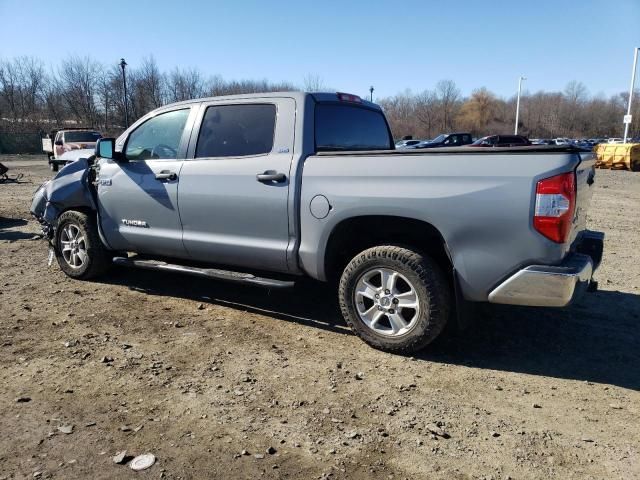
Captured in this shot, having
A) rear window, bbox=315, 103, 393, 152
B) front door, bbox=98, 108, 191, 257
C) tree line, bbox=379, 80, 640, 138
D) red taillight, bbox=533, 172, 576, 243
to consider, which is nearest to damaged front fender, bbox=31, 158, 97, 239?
front door, bbox=98, 108, 191, 257

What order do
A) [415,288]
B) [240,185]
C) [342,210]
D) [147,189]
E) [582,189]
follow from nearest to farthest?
1. [582,189]
2. [415,288]
3. [342,210]
4. [240,185]
5. [147,189]

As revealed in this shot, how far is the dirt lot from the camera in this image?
267 centimetres

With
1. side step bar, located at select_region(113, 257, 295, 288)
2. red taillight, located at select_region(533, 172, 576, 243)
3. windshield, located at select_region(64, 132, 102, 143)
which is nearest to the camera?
red taillight, located at select_region(533, 172, 576, 243)

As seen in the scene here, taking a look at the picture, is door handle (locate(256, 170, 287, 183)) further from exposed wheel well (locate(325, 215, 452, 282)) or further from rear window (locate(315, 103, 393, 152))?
exposed wheel well (locate(325, 215, 452, 282))

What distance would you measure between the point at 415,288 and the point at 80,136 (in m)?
24.3

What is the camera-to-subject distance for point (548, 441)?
112 inches

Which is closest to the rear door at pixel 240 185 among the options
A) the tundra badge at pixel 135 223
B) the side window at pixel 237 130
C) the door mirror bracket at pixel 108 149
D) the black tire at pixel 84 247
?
the side window at pixel 237 130

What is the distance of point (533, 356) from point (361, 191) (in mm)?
1863

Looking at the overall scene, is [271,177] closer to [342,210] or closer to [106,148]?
[342,210]

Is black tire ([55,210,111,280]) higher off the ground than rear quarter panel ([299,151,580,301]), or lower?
lower

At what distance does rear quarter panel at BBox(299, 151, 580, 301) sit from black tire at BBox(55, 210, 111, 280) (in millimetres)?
2924

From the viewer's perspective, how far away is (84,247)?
19.0 ft

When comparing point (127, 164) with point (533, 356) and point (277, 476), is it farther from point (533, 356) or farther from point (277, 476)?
point (533, 356)

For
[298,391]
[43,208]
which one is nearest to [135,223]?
[43,208]
